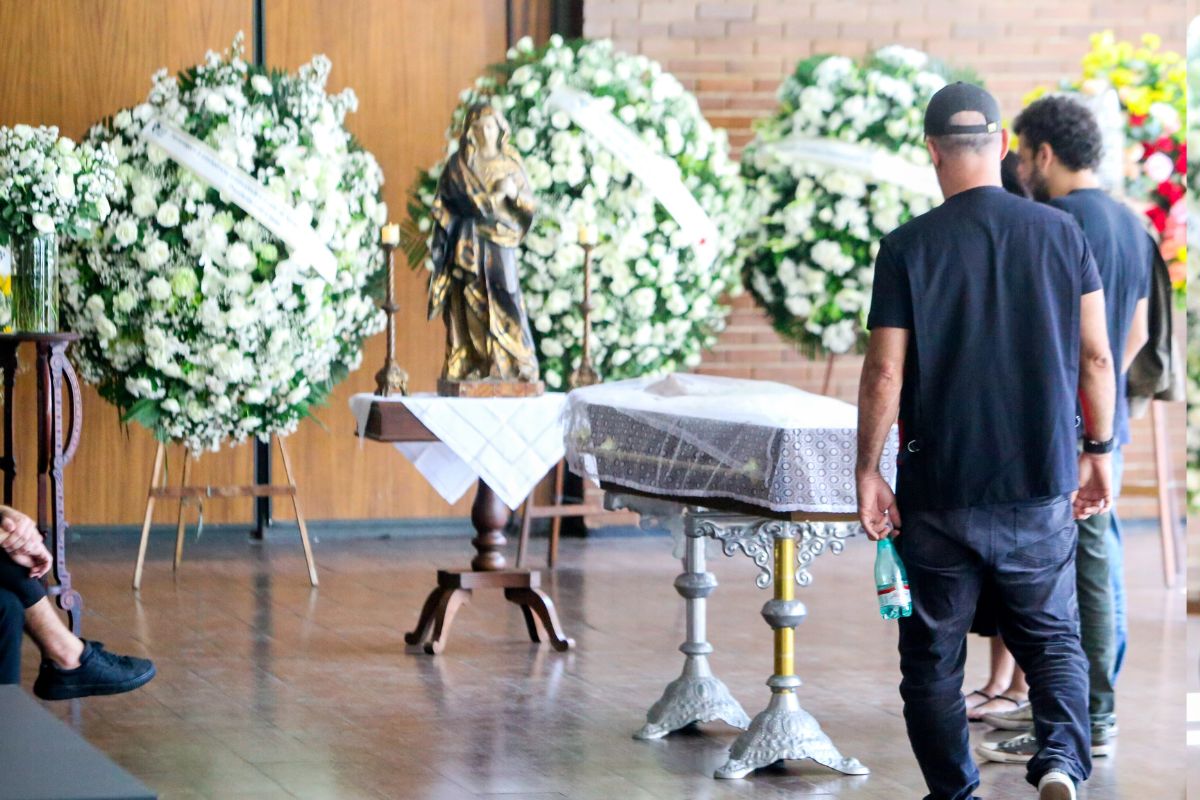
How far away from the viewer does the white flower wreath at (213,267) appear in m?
6.36

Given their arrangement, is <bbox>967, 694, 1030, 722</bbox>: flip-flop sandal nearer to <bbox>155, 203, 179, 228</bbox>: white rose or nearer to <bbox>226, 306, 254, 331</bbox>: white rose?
<bbox>226, 306, 254, 331</bbox>: white rose

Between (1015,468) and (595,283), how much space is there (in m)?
3.77

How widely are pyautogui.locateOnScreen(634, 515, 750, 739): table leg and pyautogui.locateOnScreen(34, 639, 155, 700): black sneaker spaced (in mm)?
1278

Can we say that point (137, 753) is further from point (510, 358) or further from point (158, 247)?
A: point (158, 247)

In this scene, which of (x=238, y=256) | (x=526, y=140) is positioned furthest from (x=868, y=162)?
(x=238, y=256)

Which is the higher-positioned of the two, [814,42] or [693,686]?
[814,42]

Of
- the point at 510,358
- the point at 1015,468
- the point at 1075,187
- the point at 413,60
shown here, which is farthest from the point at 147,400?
the point at 1015,468

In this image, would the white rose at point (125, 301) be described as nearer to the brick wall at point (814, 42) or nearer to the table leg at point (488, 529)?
the table leg at point (488, 529)

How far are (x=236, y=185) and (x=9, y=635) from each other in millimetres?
2826

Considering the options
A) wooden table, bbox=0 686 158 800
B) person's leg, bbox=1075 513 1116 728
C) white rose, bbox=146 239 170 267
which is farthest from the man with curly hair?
white rose, bbox=146 239 170 267

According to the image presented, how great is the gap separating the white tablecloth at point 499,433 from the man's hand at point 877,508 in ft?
6.61

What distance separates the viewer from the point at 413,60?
7.94 meters

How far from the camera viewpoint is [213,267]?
637cm

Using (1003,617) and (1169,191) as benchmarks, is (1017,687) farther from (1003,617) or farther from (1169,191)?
(1169,191)
